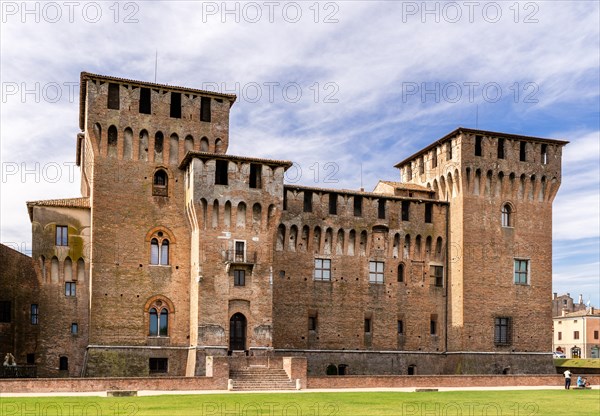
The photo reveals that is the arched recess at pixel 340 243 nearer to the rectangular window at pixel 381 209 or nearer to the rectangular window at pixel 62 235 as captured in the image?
the rectangular window at pixel 381 209

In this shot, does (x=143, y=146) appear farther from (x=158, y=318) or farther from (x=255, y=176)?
(x=158, y=318)

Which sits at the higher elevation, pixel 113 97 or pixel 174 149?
pixel 113 97

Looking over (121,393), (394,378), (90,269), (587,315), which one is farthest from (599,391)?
(587,315)

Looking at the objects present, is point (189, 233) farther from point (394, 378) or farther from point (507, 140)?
point (507, 140)

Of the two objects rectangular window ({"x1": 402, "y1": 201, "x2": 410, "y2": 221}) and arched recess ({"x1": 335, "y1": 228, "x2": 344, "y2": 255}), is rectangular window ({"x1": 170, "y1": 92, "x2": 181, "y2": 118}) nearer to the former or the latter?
arched recess ({"x1": 335, "y1": 228, "x2": 344, "y2": 255})

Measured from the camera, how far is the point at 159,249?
37594mm

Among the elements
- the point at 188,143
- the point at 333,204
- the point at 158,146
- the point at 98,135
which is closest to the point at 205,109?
the point at 188,143

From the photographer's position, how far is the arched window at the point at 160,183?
3791 centimetres

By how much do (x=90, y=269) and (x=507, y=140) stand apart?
989 inches

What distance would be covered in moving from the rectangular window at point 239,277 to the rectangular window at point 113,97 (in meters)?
10.6

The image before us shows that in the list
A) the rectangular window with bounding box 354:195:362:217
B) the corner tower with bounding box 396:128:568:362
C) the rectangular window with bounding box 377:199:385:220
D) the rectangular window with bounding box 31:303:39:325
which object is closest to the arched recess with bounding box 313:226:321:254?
the rectangular window with bounding box 354:195:362:217

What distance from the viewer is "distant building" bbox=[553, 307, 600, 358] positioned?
282ft

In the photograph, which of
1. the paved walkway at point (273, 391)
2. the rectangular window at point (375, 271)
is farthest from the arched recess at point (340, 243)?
the paved walkway at point (273, 391)

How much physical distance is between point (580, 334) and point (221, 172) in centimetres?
6535
